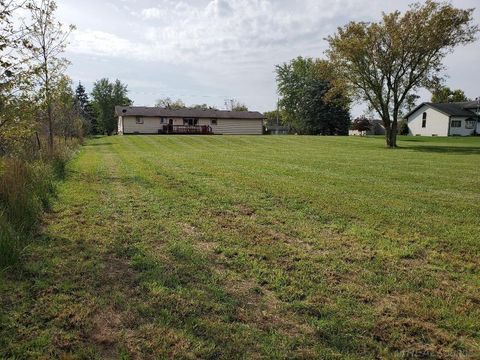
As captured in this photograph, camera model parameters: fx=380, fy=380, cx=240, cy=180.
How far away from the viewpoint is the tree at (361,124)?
59.6 meters

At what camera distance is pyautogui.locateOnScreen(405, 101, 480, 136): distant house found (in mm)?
47188

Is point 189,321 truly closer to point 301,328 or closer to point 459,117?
point 301,328

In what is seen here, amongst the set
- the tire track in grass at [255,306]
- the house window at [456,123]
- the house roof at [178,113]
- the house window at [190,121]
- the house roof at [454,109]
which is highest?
the house roof at [454,109]

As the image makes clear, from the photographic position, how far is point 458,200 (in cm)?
768

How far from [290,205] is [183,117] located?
140ft

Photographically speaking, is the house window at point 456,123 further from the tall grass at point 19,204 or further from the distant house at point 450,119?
the tall grass at point 19,204

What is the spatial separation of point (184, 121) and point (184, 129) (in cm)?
284

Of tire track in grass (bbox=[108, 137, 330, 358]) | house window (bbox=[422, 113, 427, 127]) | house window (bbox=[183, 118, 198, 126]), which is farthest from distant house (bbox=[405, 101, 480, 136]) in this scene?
tire track in grass (bbox=[108, 137, 330, 358])

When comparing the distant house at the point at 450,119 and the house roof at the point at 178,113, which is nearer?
the house roof at the point at 178,113

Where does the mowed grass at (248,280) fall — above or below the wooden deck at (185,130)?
below

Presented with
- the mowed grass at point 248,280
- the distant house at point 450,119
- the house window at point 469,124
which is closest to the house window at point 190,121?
the distant house at point 450,119

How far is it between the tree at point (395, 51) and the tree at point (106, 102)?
152 ft

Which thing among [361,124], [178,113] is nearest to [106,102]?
[178,113]

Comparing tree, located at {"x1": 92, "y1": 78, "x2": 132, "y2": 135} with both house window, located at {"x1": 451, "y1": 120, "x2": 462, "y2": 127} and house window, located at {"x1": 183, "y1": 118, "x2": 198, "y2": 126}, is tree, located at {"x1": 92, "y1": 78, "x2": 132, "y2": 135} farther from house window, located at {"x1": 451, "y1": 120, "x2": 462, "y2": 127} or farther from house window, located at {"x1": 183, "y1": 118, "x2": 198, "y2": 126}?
house window, located at {"x1": 451, "y1": 120, "x2": 462, "y2": 127}
